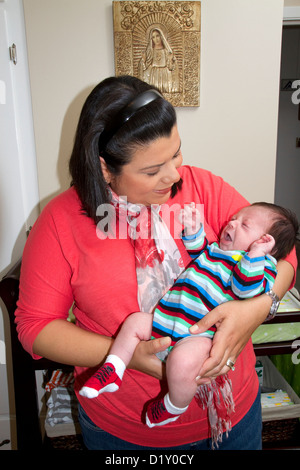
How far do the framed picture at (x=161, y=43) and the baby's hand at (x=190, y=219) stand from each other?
133 centimetres

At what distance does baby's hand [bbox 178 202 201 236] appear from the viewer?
97 centimetres

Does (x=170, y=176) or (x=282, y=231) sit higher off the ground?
(x=170, y=176)

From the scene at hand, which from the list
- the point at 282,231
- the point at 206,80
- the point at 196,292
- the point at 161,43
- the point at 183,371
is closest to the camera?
the point at 183,371

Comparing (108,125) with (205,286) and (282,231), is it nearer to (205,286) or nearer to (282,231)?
(205,286)

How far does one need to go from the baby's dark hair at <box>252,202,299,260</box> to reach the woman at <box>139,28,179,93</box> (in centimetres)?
129

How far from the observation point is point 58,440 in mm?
1685

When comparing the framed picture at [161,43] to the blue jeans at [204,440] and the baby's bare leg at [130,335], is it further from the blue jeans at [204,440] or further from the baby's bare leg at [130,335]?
the blue jeans at [204,440]

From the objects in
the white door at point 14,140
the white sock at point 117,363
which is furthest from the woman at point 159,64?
the white sock at point 117,363

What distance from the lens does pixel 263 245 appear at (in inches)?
38.7

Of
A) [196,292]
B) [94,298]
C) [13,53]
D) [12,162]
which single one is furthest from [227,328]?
[13,53]

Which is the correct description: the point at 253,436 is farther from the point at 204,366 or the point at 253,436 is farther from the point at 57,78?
the point at 57,78

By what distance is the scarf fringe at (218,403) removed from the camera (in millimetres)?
907

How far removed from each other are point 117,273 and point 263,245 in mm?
408
